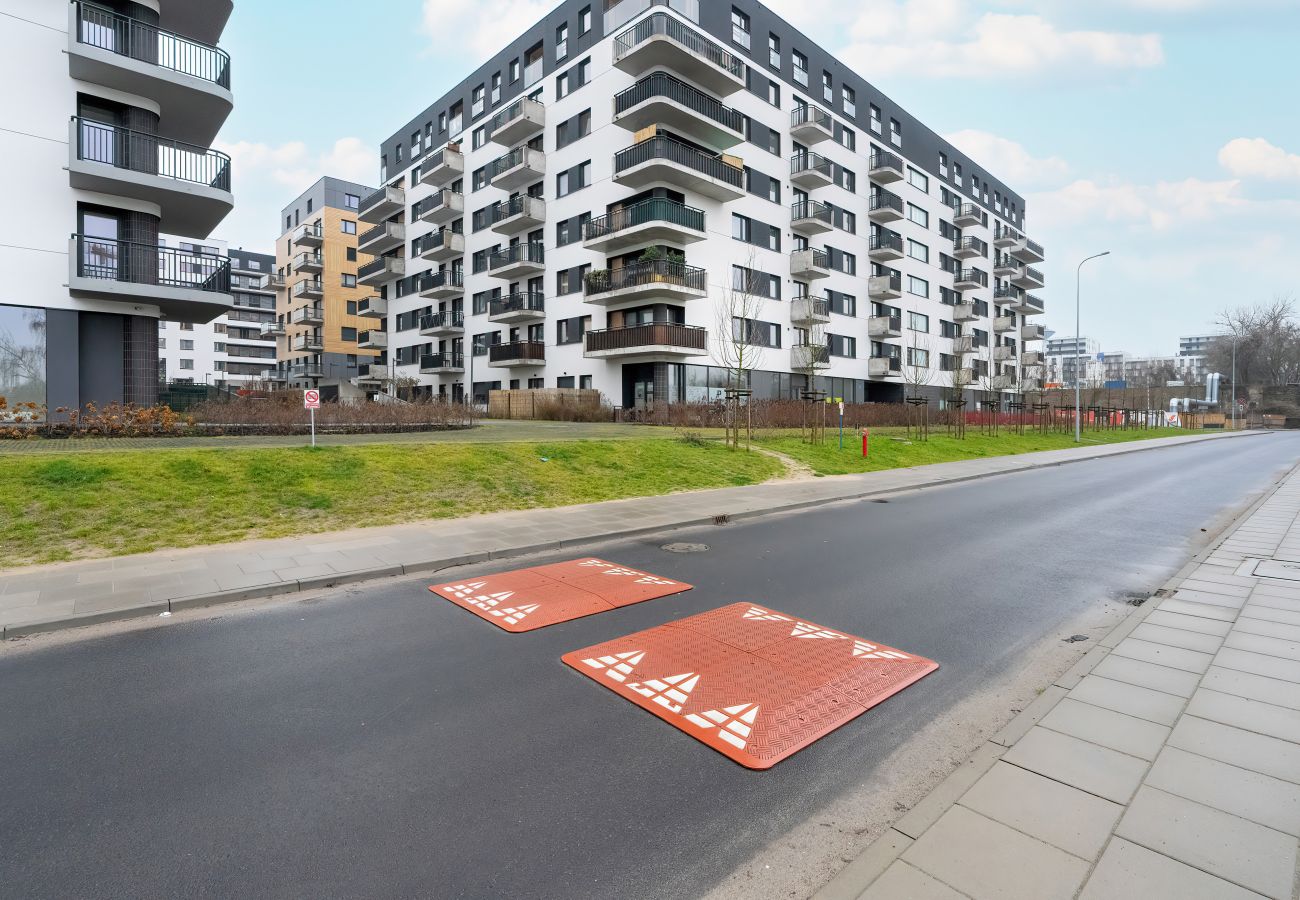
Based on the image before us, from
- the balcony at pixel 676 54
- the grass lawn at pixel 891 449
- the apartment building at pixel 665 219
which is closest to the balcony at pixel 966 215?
the apartment building at pixel 665 219

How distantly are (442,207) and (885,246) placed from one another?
108ft

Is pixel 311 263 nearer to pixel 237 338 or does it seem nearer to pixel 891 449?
pixel 237 338

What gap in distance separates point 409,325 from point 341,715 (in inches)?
2155

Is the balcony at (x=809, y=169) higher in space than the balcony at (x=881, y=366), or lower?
higher

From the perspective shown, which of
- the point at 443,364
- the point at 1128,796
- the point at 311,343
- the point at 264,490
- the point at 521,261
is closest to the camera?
the point at 1128,796

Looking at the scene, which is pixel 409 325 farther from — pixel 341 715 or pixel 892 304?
pixel 341 715

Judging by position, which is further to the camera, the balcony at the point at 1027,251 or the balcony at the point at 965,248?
the balcony at the point at 1027,251

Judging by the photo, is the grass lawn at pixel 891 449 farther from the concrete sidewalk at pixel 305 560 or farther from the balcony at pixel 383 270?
the balcony at pixel 383 270

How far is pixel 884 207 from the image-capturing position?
4597 centimetres

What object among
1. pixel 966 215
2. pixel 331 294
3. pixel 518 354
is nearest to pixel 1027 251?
pixel 966 215

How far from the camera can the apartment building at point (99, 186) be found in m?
18.0

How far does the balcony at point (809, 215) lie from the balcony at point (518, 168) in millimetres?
15912

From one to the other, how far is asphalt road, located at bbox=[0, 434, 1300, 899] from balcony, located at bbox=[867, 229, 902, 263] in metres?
44.2

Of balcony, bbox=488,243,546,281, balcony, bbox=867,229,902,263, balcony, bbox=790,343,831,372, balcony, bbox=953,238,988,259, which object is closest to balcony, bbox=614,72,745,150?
balcony, bbox=488,243,546,281
